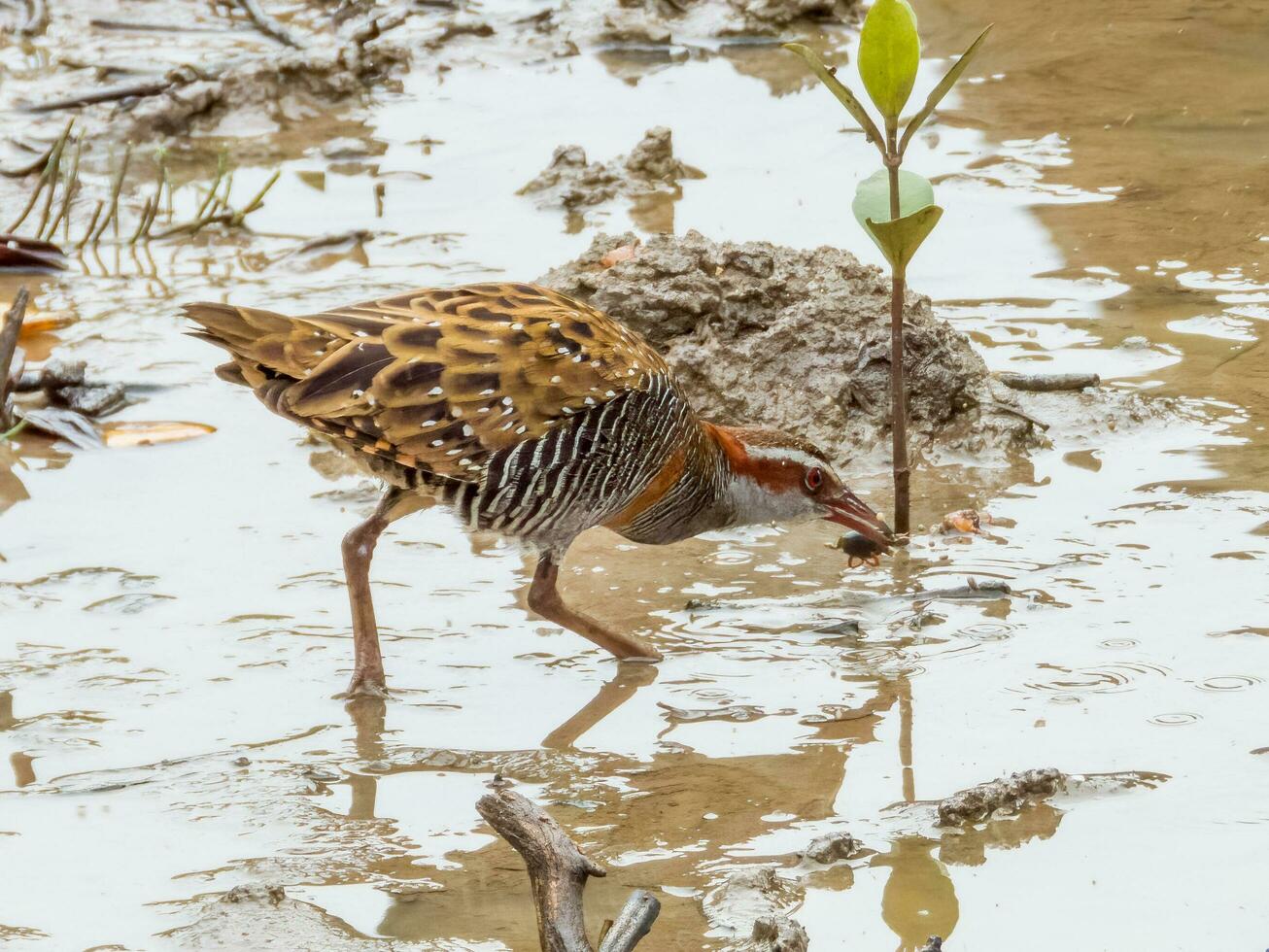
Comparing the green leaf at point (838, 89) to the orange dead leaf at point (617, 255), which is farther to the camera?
the orange dead leaf at point (617, 255)

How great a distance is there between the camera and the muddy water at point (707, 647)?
3.81m

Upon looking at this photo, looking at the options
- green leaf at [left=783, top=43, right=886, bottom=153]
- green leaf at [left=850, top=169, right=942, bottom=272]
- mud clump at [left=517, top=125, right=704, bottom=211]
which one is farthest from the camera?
mud clump at [left=517, top=125, right=704, bottom=211]

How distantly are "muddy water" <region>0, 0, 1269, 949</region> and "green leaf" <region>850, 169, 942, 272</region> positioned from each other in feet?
3.63

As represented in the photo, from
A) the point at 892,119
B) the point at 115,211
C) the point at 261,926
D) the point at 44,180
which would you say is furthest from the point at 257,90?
the point at 261,926

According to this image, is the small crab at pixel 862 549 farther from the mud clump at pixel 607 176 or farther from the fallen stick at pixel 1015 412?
the mud clump at pixel 607 176

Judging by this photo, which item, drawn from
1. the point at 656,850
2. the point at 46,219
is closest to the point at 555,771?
the point at 656,850

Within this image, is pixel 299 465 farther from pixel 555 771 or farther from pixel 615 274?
pixel 555 771

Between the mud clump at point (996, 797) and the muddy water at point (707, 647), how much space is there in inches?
2.1

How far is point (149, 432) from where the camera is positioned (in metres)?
6.91

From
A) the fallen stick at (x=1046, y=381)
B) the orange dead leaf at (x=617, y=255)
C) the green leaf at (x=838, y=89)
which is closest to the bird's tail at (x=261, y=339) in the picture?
the green leaf at (x=838, y=89)

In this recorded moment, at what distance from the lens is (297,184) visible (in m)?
9.82

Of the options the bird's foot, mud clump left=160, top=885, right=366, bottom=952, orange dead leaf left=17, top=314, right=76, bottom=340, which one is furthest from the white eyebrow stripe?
orange dead leaf left=17, top=314, right=76, bottom=340

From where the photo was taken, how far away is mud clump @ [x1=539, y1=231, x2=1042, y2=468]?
6496mm

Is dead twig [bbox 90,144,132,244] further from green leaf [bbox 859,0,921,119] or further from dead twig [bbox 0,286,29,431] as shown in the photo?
green leaf [bbox 859,0,921,119]
